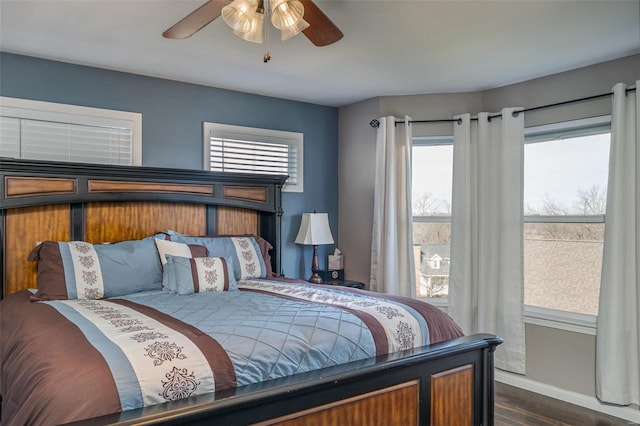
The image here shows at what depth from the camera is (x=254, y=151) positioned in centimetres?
452

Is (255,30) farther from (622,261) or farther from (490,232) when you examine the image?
(622,261)

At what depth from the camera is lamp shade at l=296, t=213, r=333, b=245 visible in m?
4.43

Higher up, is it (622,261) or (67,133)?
(67,133)

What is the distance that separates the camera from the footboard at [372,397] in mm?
1523

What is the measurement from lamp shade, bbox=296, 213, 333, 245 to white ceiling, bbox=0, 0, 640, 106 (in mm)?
1171

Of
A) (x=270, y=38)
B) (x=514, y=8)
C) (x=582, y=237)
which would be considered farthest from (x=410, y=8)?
(x=582, y=237)

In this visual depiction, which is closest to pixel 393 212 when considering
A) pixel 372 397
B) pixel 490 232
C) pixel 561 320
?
pixel 490 232

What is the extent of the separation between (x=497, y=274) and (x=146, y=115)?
3169 mm

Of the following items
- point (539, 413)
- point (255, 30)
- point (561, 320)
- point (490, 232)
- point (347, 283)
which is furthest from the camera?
point (347, 283)

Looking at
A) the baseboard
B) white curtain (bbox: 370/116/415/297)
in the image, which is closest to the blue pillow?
white curtain (bbox: 370/116/415/297)

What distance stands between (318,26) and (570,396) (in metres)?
3.20

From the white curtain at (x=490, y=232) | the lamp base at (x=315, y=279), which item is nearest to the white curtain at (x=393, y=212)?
the white curtain at (x=490, y=232)

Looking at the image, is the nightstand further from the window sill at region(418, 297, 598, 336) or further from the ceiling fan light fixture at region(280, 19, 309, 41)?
the ceiling fan light fixture at region(280, 19, 309, 41)

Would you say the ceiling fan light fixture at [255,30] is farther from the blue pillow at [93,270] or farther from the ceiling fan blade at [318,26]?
the blue pillow at [93,270]
